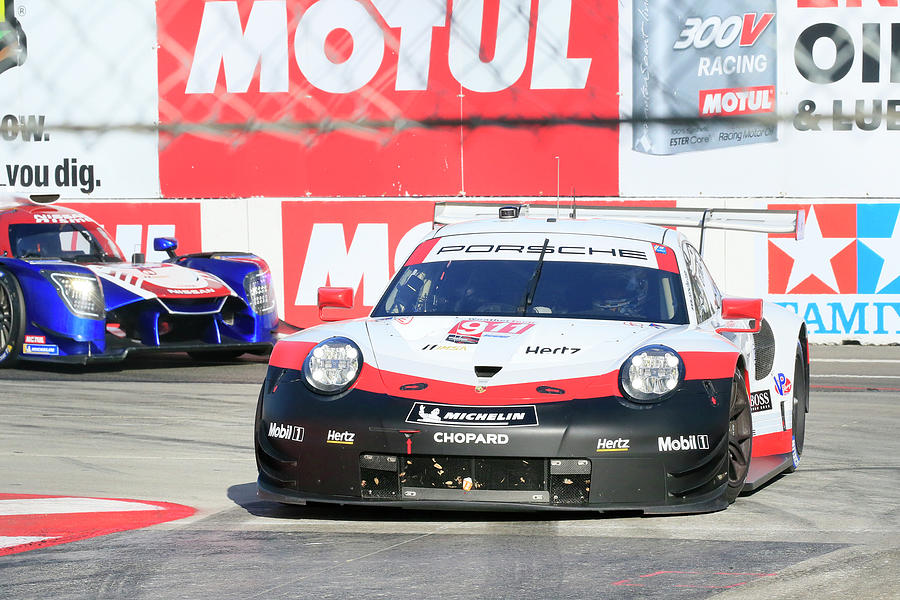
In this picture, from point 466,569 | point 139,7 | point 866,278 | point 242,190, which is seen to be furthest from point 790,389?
point 139,7

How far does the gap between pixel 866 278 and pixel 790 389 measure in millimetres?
7159

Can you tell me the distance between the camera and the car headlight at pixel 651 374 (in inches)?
224

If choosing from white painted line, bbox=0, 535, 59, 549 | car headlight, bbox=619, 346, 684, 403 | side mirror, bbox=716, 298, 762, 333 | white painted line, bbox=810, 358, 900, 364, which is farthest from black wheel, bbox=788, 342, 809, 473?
white painted line, bbox=810, 358, 900, 364

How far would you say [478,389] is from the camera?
18.6 ft

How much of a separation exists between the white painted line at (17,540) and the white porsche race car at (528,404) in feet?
2.85

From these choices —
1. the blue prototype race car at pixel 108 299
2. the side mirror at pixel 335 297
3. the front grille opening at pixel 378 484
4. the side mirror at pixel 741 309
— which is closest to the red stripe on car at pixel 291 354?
the front grille opening at pixel 378 484

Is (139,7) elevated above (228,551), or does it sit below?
above

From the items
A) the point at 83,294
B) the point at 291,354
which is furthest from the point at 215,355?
the point at 291,354

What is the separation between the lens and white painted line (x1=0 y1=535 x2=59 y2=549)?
538cm

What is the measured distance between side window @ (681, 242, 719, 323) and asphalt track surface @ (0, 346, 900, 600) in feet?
2.72

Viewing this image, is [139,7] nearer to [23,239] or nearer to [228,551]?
[23,239]

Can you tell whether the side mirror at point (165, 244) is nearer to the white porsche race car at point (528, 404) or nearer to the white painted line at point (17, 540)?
the white porsche race car at point (528, 404)

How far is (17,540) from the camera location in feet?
17.9

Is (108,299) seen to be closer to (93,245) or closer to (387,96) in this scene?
(93,245)
